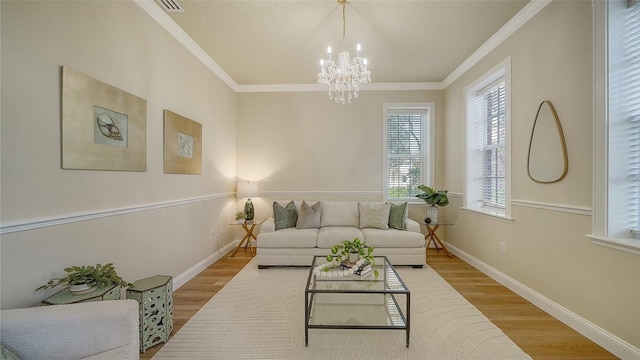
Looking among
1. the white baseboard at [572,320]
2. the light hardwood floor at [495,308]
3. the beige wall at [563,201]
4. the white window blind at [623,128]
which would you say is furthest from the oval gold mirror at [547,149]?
the light hardwood floor at [495,308]

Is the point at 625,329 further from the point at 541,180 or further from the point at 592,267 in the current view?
the point at 541,180

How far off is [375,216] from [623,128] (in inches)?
100.0

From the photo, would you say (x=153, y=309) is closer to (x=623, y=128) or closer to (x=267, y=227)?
(x=267, y=227)

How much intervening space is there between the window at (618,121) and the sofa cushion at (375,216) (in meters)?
2.18

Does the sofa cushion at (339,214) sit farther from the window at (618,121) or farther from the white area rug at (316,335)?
the window at (618,121)

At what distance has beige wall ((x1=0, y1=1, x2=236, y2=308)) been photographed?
139 centimetres

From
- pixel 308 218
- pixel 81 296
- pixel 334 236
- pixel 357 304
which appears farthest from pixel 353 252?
pixel 81 296

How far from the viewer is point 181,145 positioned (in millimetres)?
2879

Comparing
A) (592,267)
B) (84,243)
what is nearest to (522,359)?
(592,267)

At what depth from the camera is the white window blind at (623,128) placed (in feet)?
5.75

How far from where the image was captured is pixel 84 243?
176 cm

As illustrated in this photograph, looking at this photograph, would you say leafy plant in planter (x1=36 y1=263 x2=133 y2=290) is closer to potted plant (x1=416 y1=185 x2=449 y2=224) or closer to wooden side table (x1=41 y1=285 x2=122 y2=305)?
wooden side table (x1=41 y1=285 x2=122 y2=305)

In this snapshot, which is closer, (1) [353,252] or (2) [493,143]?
(1) [353,252]

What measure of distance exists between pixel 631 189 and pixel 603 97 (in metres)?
0.69
